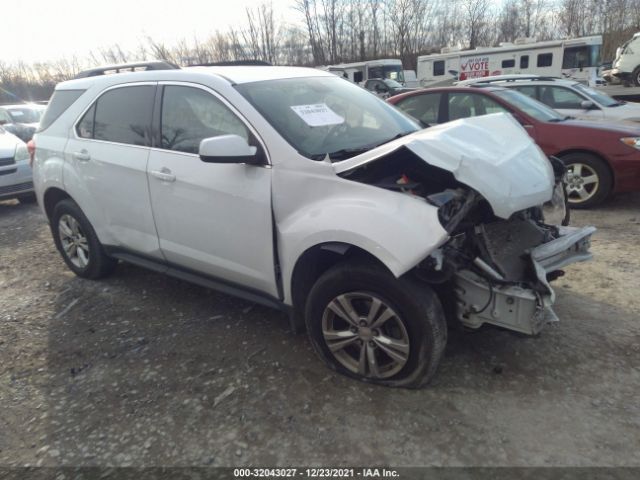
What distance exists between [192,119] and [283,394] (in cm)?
193

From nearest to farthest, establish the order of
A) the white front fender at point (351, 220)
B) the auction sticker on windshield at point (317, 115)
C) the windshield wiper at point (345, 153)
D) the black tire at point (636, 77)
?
the white front fender at point (351, 220), the windshield wiper at point (345, 153), the auction sticker on windshield at point (317, 115), the black tire at point (636, 77)

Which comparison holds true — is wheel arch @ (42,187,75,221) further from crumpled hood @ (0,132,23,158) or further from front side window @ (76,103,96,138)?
crumpled hood @ (0,132,23,158)

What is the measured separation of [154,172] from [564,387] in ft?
9.77

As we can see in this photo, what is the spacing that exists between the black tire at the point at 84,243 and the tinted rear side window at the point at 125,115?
0.80 metres

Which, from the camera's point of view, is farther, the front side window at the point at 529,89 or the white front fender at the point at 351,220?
the front side window at the point at 529,89

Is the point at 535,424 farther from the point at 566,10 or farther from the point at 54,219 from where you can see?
the point at 566,10

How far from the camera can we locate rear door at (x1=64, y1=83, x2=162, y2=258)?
3.51 metres

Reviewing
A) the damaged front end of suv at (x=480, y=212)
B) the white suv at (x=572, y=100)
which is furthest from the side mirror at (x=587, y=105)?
the damaged front end of suv at (x=480, y=212)

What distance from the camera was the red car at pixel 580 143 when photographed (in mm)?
5438

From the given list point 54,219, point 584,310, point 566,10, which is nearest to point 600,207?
point 584,310

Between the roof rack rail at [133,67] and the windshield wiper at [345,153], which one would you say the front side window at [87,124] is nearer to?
the roof rack rail at [133,67]

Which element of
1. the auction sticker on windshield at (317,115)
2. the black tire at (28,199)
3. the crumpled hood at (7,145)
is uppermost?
the auction sticker on windshield at (317,115)

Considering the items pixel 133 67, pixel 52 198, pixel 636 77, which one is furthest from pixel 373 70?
pixel 52 198

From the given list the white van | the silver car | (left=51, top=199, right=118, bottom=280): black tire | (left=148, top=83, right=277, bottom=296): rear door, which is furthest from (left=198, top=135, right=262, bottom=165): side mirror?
the white van
